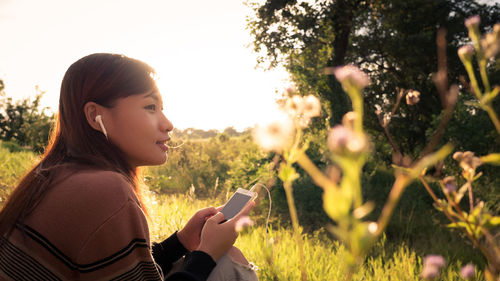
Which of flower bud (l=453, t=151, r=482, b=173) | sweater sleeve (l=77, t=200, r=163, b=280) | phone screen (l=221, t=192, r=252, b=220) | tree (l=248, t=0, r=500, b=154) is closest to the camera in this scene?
flower bud (l=453, t=151, r=482, b=173)

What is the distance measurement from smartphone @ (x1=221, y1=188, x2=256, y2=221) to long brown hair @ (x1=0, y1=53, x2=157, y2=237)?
0.50 meters

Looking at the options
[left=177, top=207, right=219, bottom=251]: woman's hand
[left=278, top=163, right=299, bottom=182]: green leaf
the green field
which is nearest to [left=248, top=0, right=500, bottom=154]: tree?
the green field

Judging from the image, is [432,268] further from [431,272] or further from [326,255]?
[326,255]

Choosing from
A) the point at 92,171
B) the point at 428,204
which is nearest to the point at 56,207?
the point at 92,171

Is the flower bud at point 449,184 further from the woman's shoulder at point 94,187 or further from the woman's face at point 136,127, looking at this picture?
the woman's face at point 136,127

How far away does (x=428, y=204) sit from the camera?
685 cm

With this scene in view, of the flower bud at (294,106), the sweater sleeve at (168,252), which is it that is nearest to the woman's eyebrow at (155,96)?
the sweater sleeve at (168,252)

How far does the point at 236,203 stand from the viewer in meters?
1.97

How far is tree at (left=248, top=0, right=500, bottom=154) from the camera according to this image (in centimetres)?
962

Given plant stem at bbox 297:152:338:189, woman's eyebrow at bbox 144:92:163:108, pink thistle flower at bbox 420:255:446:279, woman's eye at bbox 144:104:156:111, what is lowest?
pink thistle flower at bbox 420:255:446:279

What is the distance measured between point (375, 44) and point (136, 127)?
449 inches

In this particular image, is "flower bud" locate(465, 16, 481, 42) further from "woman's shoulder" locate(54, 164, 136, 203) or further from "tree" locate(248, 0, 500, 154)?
"tree" locate(248, 0, 500, 154)

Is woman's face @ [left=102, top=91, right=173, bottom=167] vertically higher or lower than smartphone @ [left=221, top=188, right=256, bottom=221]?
higher

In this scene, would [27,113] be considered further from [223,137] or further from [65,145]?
[65,145]
